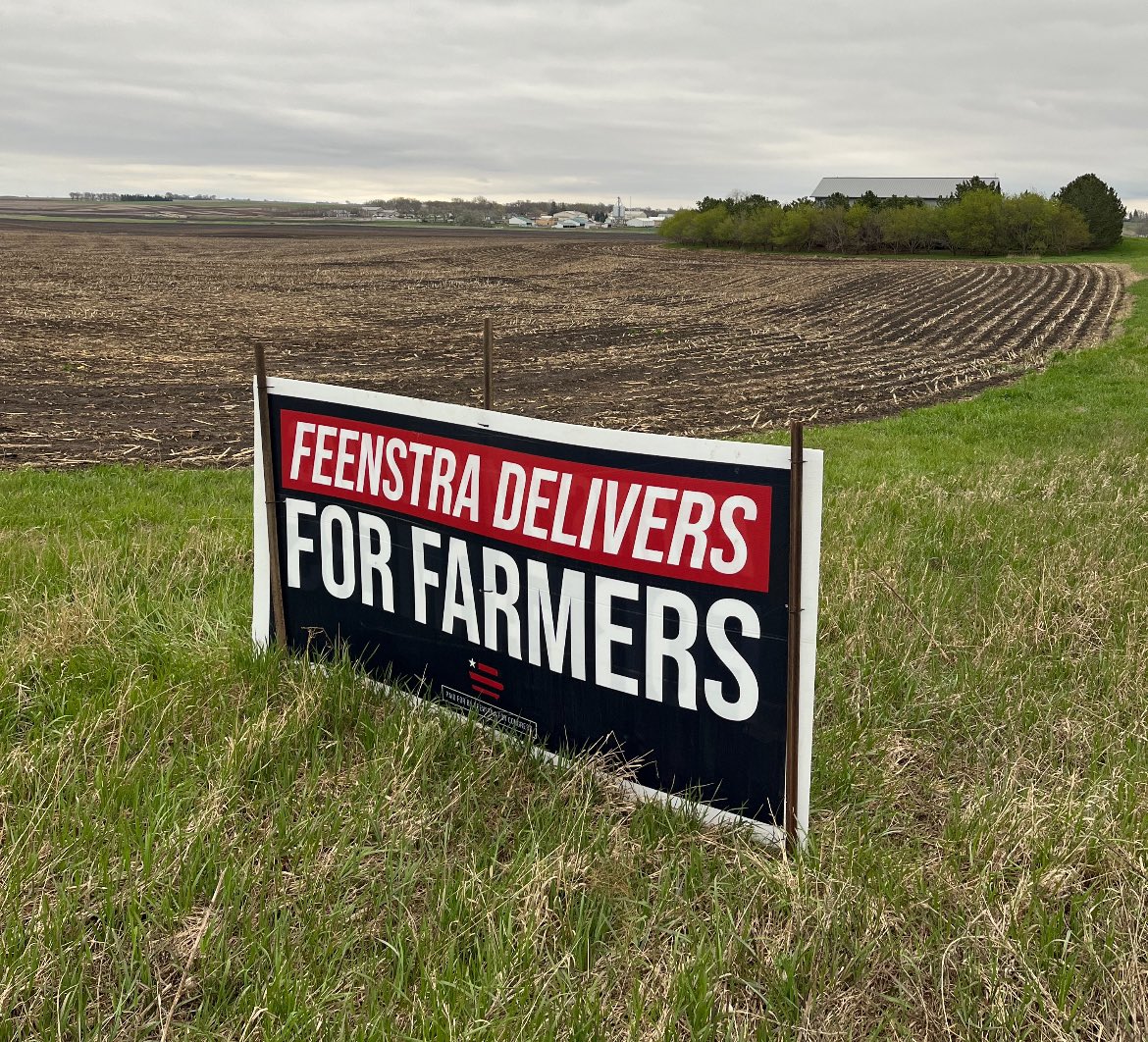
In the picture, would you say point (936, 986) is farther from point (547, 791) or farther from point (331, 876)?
point (331, 876)

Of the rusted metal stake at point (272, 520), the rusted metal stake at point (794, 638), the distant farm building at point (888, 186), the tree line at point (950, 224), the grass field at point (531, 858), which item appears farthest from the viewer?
the distant farm building at point (888, 186)

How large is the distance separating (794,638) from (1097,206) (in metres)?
81.2

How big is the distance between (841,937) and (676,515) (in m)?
1.36

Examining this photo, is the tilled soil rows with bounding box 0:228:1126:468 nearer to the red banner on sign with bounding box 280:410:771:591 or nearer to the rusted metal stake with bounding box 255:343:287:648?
the rusted metal stake with bounding box 255:343:287:648

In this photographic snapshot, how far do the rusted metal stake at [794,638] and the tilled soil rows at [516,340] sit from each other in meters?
10.0

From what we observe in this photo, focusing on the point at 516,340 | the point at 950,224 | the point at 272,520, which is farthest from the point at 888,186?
the point at 272,520

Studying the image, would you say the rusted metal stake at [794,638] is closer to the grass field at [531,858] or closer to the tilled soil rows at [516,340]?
the grass field at [531,858]

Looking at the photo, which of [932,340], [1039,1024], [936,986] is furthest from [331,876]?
[932,340]

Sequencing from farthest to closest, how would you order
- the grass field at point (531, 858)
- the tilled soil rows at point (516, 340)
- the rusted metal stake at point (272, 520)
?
the tilled soil rows at point (516, 340) < the rusted metal stake at point (272, 520) < the grass field at point (531, 858)

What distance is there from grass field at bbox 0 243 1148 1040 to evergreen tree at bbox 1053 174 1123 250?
256 ft

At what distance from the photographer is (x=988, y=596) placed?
219 inches

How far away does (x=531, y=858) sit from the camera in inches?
117

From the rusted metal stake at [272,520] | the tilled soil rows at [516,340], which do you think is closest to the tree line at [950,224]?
the tilled soil rows at [516,340]

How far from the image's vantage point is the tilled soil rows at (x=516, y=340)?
49.7 ft
